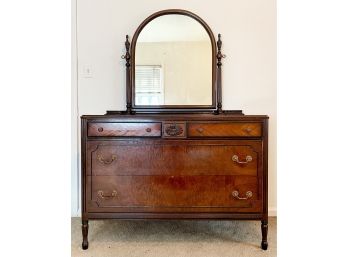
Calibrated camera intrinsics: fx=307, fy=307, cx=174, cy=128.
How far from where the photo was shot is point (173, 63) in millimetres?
2445

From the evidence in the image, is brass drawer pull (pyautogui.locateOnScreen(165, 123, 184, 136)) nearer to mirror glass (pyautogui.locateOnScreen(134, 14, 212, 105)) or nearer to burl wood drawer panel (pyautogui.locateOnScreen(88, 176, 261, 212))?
burl wood drawer panel (pyautogui.locateOnScreen(88, 176, 261, 212))

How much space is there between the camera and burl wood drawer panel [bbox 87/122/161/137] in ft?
6.34

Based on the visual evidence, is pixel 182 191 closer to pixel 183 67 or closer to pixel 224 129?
pixel 224 129

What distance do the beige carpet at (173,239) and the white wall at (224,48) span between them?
0.74 meters

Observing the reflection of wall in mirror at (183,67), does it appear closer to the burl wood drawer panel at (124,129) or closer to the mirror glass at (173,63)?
the mirror glass at (173,63)

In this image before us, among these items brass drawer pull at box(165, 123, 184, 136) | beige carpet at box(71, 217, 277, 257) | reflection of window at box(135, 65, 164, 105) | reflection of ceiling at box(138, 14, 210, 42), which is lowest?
beige carpet at box(71, 217, 277, 257)

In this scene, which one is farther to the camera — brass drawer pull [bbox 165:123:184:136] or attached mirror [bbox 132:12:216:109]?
attached mirror [bbox 132:12:216:109]

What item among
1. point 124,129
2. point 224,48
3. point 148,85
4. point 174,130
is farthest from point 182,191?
point 224,48

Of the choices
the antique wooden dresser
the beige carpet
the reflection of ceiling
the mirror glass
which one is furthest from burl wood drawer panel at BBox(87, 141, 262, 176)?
the reflection of ceiling

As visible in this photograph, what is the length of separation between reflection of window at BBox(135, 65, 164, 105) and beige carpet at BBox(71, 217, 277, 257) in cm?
98
